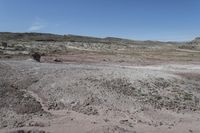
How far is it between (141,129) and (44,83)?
7633 millimetres

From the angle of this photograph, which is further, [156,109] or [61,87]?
[61,87]

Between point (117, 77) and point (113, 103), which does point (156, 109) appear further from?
point (117, 77)

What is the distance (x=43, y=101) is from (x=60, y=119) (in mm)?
2653

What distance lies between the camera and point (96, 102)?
14.8 m

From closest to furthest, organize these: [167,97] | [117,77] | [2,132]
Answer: [2,132] → [167,97] → [117,77]

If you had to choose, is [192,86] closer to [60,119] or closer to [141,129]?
[141,129]

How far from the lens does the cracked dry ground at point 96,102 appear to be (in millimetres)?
12189

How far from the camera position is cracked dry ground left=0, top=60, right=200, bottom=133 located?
480 inches

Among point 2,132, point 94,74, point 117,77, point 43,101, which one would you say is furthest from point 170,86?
point 2,132

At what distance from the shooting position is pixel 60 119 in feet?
41.4

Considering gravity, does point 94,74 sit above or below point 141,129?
above

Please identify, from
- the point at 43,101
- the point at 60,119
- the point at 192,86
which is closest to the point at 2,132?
the point at 60,119

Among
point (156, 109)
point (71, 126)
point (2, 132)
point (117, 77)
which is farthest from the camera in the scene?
point (117, 77)

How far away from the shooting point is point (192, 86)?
19.3 m
